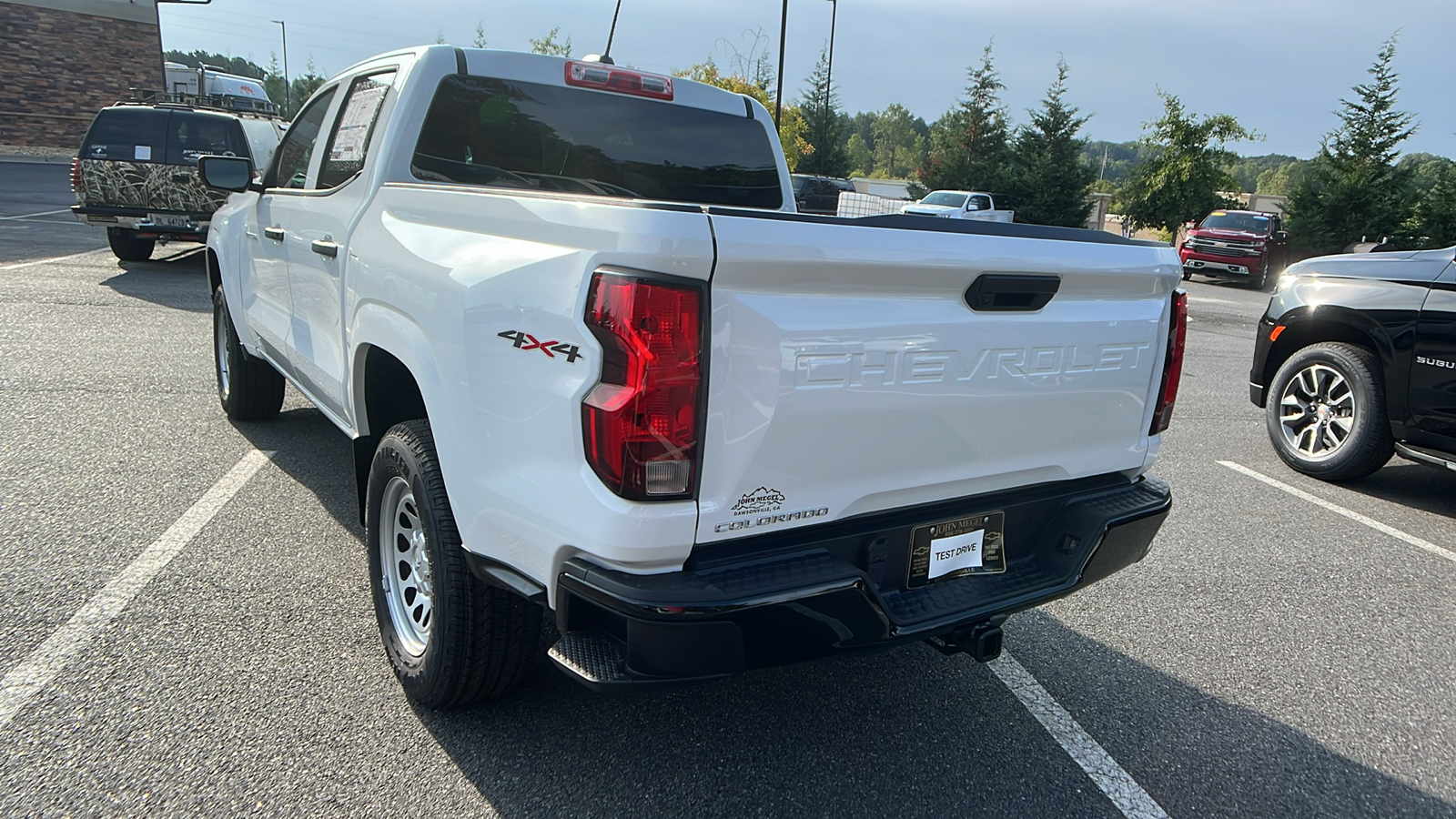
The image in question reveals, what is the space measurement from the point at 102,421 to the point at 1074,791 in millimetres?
5766

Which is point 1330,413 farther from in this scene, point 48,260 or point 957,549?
point 48,260

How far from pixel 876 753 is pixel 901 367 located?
1267 millimetres

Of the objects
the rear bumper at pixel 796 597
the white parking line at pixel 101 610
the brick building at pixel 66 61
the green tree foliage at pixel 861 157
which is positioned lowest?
the white parking line at pixel 101 610

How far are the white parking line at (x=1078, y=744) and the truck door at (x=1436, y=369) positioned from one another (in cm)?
351

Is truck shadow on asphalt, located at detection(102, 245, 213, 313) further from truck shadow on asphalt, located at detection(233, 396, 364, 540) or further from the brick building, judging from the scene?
the brick building

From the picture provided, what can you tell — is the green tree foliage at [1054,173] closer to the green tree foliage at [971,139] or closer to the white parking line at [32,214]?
the green tree foliage at [971,139]

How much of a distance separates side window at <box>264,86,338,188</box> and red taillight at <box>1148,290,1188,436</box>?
11.8 ft

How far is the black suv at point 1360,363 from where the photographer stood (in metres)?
5.32

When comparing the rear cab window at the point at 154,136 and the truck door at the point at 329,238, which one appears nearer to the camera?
the truck door at the point at 329,238

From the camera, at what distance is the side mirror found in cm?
471

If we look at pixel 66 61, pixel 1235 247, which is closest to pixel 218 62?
pixel 66 61

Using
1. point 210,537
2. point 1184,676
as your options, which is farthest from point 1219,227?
point 210,537

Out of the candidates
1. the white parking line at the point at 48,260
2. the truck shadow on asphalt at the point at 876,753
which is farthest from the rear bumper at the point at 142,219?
the truck shadow on asphalt at the point at 876,753

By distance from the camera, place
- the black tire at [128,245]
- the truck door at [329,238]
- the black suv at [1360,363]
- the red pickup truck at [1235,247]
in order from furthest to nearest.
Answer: the red pickup truck at [1235,247] → the black tire at [128,245] → the black suv at [1360,363] → the truck door at [329,238]
